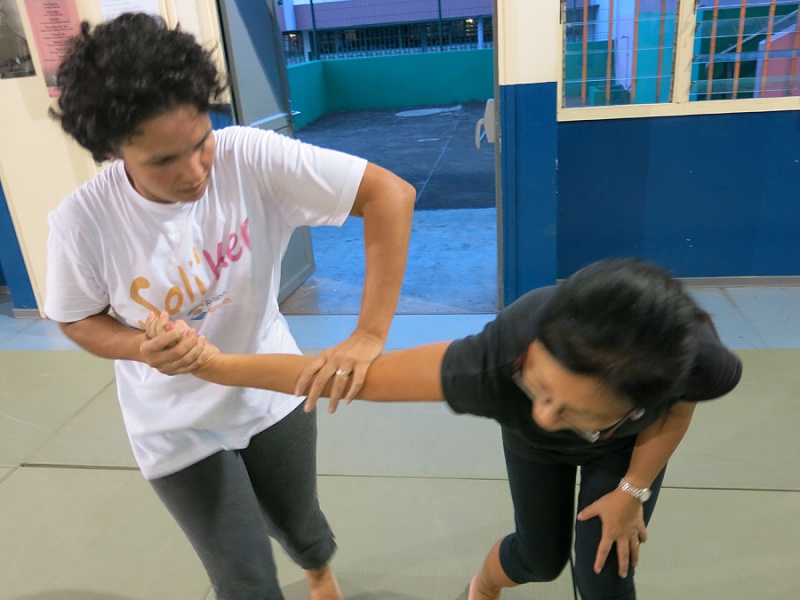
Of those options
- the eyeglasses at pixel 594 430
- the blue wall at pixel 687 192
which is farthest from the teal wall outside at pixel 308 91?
the eyeglasses at pixel 594 430

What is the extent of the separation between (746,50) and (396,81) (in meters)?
10.3

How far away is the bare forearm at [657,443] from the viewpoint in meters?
1.14

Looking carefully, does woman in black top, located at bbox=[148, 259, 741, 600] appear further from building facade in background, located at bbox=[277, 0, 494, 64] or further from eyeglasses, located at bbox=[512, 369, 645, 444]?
building facade in background, located at bbox=[277, 0, 494, 64]

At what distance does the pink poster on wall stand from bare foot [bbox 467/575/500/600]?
296 cm

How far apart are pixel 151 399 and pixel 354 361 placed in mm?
418

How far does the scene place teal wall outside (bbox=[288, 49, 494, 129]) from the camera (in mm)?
12227

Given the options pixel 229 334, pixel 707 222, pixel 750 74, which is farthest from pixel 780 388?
pixel 229 334

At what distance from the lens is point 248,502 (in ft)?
4.16

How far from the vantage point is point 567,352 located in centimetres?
89

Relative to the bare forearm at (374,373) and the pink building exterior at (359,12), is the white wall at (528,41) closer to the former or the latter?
the bare forearm at (374,373)

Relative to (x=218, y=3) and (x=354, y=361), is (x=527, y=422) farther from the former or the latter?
(x=218, y=3)

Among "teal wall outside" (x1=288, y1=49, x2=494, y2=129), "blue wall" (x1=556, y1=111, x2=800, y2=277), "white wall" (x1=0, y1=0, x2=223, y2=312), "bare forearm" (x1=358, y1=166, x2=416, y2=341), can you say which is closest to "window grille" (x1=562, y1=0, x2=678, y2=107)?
"blue wall" (x1=556, y1=111, x2=800, y2=277)

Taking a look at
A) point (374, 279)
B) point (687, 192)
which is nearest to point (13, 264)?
point (374, 279)

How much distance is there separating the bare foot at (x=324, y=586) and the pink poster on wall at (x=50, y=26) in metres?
2.69
